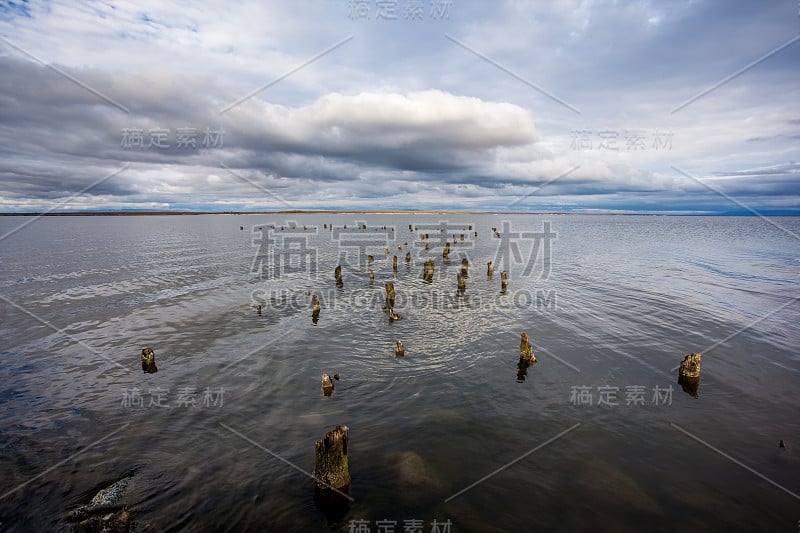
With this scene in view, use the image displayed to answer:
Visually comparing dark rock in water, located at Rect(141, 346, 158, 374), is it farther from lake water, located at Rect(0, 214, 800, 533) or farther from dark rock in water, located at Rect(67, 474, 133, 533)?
dark rock in water, located at Rect(67, 474, 133, 533)

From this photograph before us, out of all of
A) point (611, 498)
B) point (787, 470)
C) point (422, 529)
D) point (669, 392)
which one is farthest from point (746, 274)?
point (422, 529)

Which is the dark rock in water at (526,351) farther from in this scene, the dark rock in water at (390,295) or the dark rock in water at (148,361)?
the dark rock in water at (148,361)

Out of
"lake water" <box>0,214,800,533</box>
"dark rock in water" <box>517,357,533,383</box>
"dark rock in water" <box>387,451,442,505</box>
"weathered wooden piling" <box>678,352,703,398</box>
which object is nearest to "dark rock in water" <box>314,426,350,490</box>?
"lake water" <box>0,214,800,533</box>

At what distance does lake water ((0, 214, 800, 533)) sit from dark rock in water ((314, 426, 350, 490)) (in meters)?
0.53

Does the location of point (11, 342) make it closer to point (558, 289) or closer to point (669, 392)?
point (669, 392)

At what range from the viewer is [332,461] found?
938 cm

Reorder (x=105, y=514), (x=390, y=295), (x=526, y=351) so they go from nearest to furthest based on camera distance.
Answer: (x=105, y=514) → (x=526, y=351) → (x=390, y=295)

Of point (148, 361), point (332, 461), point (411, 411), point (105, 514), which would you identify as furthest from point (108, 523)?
point (148, 361)

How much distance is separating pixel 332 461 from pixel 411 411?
4863 millimetres

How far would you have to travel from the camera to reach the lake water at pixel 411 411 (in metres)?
9.30

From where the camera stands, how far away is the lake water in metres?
9.30

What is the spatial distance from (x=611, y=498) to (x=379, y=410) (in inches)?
308

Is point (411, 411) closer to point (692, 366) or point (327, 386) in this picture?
point (327, 386)

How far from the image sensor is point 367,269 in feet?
151
